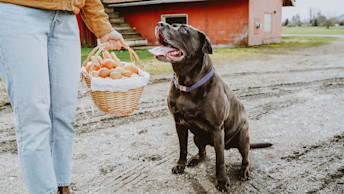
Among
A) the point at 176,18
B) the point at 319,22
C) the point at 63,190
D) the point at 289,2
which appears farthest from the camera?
the point at 319,22

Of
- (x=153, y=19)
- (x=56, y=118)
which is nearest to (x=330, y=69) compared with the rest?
(x=56, y=118)

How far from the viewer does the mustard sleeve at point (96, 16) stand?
2.20 meters

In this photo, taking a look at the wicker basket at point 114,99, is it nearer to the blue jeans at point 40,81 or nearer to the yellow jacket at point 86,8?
the yellow jacket at point 86,8

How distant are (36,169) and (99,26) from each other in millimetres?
1122

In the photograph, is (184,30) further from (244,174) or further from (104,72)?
(244,174)

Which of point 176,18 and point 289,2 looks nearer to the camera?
point 176,18

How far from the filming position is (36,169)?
1729 mm

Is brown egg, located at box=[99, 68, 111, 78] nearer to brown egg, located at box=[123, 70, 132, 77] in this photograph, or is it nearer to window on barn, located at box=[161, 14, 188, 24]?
brown egg, located at box=[123, 70, 132, 77]

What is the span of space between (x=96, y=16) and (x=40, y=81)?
772mm

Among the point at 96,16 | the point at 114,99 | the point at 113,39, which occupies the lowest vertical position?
the point at 114,99

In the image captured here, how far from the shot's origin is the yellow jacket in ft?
5.50

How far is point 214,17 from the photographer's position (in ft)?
46.0

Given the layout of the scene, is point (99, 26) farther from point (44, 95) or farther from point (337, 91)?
point (337, 91)

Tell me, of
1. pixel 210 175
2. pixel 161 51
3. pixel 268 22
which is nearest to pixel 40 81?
pixel 161 51
